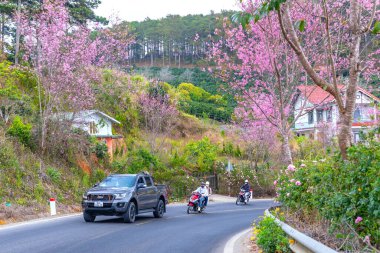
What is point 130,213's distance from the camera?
18516 millimetres

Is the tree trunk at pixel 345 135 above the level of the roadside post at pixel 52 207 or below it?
above

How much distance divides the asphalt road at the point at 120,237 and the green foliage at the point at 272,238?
7.54 ft

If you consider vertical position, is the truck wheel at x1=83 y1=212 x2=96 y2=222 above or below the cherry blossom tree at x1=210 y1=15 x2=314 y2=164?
below

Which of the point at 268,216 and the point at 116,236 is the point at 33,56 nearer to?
the point at 116,236

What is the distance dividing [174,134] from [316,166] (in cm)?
3999

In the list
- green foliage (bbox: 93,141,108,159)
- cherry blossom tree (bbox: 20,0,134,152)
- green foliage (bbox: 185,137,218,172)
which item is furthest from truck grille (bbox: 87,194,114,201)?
green foliage (bbox: 185,137,218,172)

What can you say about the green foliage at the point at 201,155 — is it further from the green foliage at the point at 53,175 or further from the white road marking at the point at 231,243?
the white road marking at the point at 231,243

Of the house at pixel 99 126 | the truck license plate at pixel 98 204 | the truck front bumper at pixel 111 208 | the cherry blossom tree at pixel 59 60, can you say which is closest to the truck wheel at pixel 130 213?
the truck front bumper at pixel 111 208

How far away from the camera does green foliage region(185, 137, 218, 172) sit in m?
42.3

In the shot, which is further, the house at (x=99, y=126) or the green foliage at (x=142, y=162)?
the green foliage at (x=142, y=162)

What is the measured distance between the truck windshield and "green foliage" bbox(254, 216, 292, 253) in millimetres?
9834

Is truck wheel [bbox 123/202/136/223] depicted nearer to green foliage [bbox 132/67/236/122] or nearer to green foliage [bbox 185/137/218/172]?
green foliage [bbox 185/137/218/172]

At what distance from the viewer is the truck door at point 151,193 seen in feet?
66.8

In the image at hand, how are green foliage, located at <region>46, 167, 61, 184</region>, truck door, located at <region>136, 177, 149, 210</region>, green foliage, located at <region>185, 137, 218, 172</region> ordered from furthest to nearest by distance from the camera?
green foliage, located at <region>185, 137, 218, 172</region>, green foliage, located at <region>46, 167, 61, 184</region>, truck door, located at <region>136, 177, 149, 210</region>
